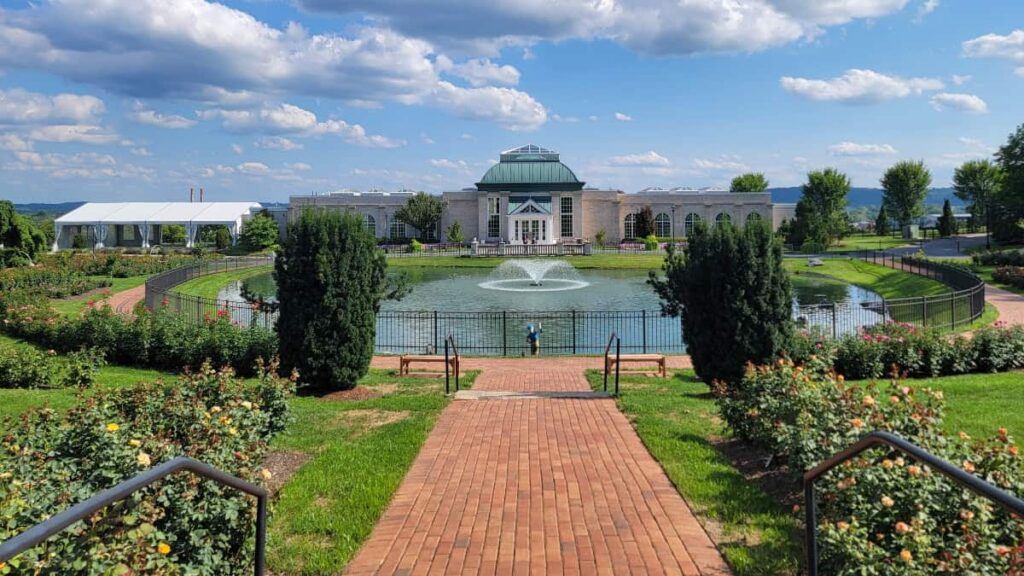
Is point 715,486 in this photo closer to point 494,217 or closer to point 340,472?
point 340,472

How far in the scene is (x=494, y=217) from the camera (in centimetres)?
7356

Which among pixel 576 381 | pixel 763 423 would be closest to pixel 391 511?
pixel 763 423

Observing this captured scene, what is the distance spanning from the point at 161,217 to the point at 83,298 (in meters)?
44.2

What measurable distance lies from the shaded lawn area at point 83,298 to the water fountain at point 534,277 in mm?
17320

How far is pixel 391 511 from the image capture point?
621 cm

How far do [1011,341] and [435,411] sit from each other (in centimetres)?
1220

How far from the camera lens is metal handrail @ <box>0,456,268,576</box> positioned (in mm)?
2271

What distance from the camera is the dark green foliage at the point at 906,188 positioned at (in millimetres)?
81562

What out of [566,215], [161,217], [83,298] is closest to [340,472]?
[83,298]

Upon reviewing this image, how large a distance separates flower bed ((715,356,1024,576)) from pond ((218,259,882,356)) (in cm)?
844

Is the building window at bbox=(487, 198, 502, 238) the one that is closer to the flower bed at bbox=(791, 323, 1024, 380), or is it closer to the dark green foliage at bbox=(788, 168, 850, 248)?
the dark green foliage at bbox=(788, 168, 850, 248)

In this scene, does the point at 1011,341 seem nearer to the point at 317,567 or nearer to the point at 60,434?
the point at 317,567

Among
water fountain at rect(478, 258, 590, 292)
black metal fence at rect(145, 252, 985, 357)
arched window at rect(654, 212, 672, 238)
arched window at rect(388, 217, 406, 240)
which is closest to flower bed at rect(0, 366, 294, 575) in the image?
black metal fence at rect(145, 252, 985, 357)

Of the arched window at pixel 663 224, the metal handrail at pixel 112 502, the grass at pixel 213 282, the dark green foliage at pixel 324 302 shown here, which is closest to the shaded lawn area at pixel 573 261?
the grass at pixel 213 282
